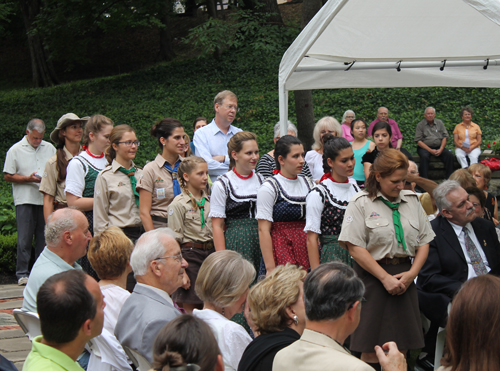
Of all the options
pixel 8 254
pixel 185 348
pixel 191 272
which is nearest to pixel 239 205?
pixel 191 272

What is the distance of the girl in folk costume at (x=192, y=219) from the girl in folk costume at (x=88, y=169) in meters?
1.00

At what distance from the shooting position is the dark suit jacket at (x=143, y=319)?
287 centimetres

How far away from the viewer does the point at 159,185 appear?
489 cm

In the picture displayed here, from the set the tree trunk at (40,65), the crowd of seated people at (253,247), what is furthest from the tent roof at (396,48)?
the tree trunk at (40,65)

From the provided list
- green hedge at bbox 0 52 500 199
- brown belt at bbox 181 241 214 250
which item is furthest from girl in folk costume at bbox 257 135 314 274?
green hedge at bbox 0 52 500 199

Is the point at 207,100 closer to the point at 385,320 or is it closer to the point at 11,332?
the point at 11,332

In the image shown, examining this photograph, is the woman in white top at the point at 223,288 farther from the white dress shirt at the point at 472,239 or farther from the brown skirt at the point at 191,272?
the white dress shirt at the point at 472,239

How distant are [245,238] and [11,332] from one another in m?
2.78

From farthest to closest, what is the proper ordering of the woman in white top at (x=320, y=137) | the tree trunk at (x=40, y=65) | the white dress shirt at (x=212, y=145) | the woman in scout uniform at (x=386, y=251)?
1. the tree trunk at (x=40, y=65)
2. the woman in white top at (x=320, y=137)
3. the white dress shirt at (x=212, y=145)
4. the woman in scout uniform at (x=386, y=251)

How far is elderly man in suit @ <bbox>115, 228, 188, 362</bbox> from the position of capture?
9.48ft

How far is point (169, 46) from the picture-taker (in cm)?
2884

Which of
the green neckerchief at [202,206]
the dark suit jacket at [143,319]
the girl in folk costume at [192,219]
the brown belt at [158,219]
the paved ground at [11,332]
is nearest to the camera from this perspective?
the dark suit jacket at [143,319]

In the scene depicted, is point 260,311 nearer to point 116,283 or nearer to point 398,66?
point 116,283

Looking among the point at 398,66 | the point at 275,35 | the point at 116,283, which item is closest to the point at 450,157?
the point at 275,35
